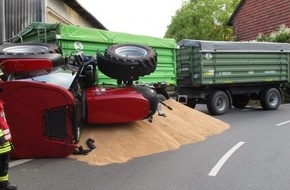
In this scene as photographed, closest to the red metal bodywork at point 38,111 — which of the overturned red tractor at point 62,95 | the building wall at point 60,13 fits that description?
the overturned red tractor at point 62,95

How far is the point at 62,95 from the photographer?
6.95 meters

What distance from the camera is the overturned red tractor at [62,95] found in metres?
6.91

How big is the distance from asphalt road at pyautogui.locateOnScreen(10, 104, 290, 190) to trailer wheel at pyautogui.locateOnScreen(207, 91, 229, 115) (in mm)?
6549

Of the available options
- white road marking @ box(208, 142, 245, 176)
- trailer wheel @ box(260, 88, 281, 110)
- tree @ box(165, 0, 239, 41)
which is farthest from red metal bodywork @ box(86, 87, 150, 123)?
tree @ box(165, 0, 239, 41)

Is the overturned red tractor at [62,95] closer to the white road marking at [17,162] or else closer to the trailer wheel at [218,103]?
the white road marking at [17,162]

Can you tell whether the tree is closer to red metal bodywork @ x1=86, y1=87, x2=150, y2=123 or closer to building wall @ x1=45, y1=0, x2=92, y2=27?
building wall @ x1=45, y1=0, x2=92, y2=27

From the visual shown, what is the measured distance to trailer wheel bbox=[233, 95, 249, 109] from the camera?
719 inches

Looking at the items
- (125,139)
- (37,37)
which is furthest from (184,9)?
(125,139)

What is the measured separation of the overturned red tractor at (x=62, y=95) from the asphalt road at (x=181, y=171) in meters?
0.41

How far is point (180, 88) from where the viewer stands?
16.5m

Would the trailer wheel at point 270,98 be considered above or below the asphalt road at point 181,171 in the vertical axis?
above

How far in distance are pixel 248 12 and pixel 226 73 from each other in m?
16.0

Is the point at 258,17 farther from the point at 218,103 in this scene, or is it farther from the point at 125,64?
the point at 125,64

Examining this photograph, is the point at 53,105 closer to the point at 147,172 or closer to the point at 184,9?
the point at 147,172
